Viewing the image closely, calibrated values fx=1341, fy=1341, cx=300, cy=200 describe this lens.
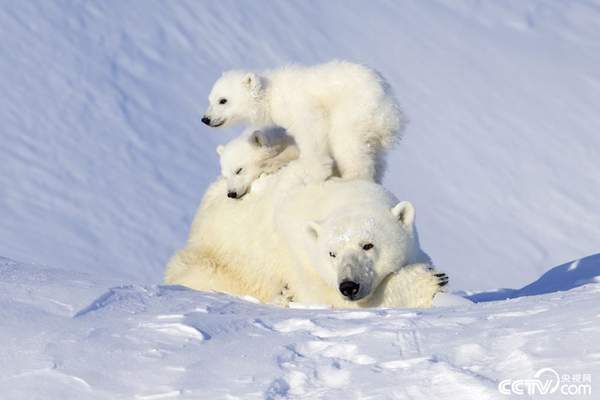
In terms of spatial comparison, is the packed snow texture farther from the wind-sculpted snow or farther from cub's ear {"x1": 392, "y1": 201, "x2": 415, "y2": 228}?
the wind-sculpted snow

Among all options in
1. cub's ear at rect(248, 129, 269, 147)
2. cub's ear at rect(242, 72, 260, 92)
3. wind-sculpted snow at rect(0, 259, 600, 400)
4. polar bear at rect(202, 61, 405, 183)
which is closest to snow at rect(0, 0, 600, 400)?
wind-sculpted snow at rect(0, 259, 600, 400)

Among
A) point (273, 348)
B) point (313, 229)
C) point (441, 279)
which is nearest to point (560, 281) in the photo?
point (441, 279)

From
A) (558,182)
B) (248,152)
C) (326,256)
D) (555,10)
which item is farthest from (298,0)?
(326,256)

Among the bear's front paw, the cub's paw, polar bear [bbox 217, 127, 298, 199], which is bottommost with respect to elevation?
the bear's front paw

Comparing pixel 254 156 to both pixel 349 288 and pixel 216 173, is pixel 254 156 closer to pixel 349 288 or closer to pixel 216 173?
pixel 349 288

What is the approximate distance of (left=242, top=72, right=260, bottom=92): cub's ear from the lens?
8.40 metres

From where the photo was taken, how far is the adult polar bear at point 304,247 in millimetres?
6328

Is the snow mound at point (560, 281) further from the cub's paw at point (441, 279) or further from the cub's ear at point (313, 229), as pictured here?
the cub's ear at point (313, 229)

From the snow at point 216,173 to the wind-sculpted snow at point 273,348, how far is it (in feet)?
0.04

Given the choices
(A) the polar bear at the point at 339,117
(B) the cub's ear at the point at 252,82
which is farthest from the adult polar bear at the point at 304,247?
(B) the cub's ear at the point at 252,82

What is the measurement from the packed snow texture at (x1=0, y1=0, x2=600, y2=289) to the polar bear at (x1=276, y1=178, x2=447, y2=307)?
22.2ft

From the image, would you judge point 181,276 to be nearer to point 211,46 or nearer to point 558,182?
point 558,182

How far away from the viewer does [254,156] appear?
7613mm

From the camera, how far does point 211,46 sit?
20297mm
